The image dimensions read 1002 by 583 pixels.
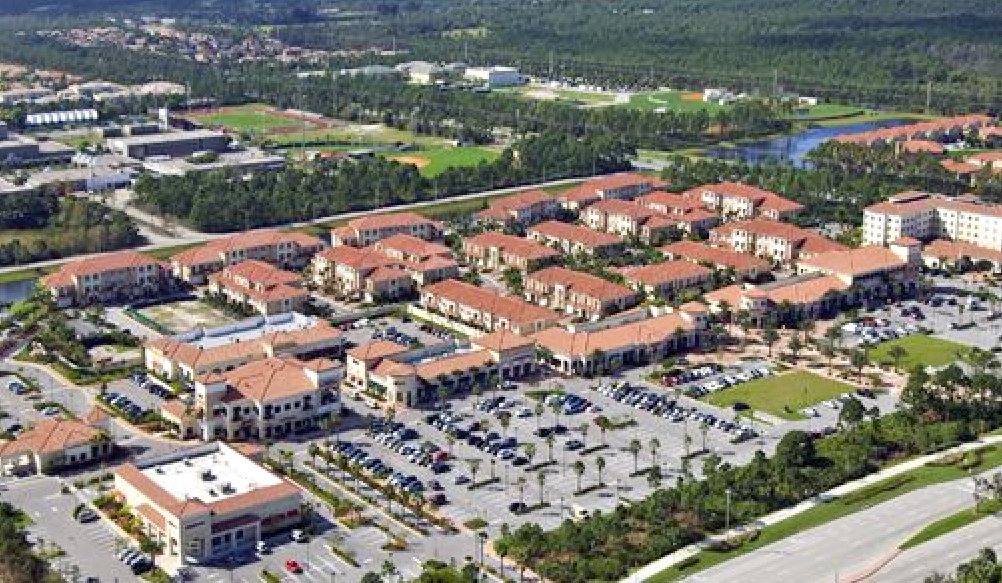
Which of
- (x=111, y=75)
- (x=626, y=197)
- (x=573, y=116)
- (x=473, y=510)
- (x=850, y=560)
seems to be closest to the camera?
(x=850, y=560)

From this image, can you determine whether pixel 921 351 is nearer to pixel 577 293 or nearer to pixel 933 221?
pixel 577 293

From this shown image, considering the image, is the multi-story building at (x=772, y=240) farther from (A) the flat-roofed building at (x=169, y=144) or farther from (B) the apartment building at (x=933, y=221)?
(A) the flat-roofed building at (x=169, y=144)

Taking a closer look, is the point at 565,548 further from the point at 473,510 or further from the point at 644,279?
the point at 644,279

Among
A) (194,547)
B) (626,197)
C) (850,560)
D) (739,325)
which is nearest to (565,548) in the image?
(850,560)

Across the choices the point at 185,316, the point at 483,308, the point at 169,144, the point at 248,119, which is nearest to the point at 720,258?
the point at 483,308

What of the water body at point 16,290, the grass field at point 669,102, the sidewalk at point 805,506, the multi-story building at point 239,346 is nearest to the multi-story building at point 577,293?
the multi-story building at point 239,346
